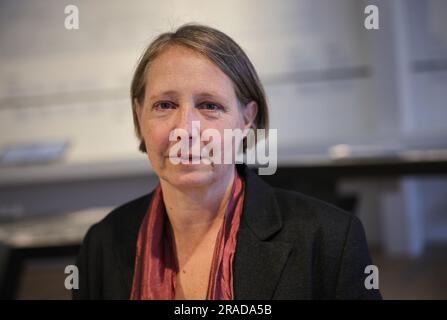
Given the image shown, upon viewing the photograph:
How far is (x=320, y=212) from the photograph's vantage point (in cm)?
112

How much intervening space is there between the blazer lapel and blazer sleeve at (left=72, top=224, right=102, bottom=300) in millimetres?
289

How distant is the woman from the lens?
1063 mm

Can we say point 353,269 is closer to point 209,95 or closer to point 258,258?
point 258,258

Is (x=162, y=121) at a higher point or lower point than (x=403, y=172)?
lower

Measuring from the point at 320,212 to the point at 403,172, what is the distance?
120 centimetres

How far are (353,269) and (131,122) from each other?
0.65 m

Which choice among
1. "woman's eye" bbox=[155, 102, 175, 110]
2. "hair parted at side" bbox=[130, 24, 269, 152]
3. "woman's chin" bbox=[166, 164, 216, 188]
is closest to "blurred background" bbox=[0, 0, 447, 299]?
"hair parted at side" bbox=[130, 24, 269, 152]

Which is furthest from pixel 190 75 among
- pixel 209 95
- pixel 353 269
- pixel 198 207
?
pixel 353 269

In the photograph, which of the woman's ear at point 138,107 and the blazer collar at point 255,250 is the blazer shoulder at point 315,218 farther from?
the woman's ear at point 138,107

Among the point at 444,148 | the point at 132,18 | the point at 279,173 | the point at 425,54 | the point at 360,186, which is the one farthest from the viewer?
the point at 360,186

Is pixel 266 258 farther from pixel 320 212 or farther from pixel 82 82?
pixel 82 82

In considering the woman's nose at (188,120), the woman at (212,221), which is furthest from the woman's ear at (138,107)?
the woman's nose at (188,120)

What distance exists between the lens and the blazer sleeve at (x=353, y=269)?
1089 mm
